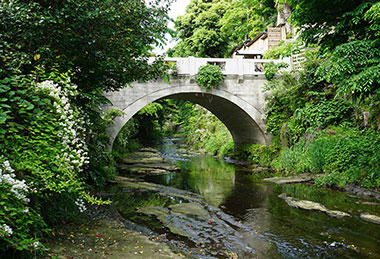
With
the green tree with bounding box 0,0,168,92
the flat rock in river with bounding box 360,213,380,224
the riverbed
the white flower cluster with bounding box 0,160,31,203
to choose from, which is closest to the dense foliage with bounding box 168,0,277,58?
the riverbed

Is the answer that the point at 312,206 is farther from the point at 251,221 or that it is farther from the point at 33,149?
the point at 33,149

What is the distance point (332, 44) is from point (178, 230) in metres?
4.51

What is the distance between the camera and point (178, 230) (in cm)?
496

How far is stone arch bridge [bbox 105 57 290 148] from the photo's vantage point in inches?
468

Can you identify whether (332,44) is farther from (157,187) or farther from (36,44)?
(157,187)

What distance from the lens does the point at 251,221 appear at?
560cm

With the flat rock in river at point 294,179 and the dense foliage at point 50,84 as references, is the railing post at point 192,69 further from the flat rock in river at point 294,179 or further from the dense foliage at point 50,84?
the dense foliage at point 50,84

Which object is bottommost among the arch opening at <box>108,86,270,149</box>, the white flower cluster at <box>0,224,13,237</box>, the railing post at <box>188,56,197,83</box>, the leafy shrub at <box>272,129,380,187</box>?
the leafy shrub at <box>272,129,380,187</box>

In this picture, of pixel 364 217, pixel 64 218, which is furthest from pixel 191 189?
pixel 64 218

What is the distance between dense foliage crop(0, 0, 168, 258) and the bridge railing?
7.13 m

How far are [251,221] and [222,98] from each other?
8.37m

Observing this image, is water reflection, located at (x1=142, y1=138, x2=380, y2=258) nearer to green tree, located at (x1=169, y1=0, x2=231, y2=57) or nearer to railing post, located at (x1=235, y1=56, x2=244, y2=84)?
railing post, located at (x1=235, y1=56, x2=244, y2=84)

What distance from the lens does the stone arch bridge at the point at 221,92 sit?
39.0 feet

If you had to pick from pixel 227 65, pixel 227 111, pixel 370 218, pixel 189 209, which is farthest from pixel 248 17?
pixel 370 218
